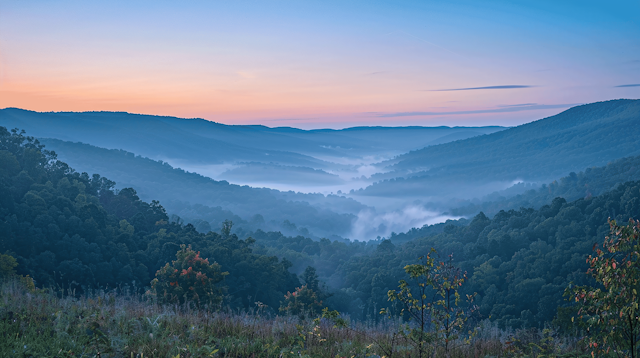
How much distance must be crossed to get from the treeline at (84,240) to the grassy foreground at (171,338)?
2528 cm

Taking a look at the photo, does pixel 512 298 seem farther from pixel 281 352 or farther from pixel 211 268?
pixel 281 352

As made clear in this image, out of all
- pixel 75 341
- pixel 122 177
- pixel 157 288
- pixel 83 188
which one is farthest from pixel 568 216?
pixel 122 177

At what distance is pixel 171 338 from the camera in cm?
728

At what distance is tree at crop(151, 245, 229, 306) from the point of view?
1011 inches

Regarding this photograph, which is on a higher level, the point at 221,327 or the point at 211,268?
the point at 221,327

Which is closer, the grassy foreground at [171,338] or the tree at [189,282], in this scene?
the grassy foreground at [171,338]

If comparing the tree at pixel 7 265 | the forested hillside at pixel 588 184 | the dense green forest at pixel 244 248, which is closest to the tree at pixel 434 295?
the dense green forest at pixel 244 248

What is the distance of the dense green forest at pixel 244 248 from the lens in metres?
36.9

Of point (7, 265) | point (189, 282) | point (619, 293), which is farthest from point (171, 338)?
point (7, 265)

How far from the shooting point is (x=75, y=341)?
6.82 meters

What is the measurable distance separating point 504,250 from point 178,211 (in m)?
119

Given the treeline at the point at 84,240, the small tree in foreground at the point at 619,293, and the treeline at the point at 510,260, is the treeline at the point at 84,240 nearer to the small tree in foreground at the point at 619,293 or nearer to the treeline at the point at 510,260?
the treeline at the point at 510,260

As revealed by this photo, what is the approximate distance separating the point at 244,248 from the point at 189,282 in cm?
2254

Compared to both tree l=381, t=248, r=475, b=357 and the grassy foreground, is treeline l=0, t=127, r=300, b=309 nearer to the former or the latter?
the grassy foreground
